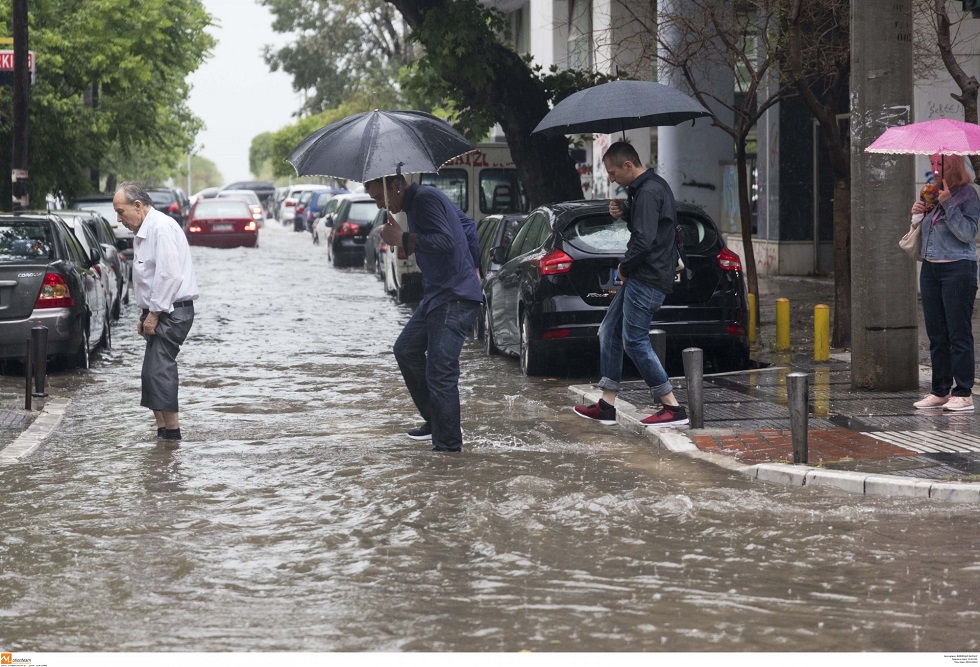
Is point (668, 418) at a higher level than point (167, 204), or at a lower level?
lower

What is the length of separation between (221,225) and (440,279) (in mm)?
31925

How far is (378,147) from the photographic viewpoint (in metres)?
8.98

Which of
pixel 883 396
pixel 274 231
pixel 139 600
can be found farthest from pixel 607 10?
pixel 274 231

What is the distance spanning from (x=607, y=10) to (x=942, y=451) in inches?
857

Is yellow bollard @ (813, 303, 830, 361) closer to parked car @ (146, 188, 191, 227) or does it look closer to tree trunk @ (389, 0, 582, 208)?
tree trunk @ (389, 0, 582, 208)

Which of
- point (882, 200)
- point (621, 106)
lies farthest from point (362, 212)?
point (882, 200)

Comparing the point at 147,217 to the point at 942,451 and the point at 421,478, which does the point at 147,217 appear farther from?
the point at 942,451

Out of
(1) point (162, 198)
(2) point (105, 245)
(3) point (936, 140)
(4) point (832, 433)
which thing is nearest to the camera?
(4) point (832, 433)

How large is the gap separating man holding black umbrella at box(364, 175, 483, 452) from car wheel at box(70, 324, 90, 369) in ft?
18.7

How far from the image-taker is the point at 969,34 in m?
18.2

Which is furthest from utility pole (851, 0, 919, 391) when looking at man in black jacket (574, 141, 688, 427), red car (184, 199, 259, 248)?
red car (184, 199, 259, 248)

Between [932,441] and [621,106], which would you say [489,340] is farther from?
[932,441]

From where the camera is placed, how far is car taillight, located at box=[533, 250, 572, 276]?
12375 millimetres

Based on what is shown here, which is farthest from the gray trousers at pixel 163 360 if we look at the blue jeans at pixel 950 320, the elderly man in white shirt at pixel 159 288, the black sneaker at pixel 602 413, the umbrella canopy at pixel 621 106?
the blue jeans at pixel 950 320
